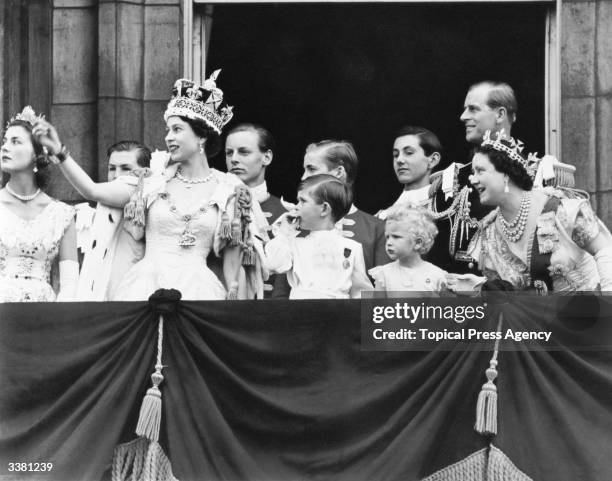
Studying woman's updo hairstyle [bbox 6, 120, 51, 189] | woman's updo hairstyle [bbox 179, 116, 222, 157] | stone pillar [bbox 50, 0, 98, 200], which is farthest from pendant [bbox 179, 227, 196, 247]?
stone pillar [bbox 50, 0, 98, 200]

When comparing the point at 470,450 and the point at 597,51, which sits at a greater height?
the point at 597,51

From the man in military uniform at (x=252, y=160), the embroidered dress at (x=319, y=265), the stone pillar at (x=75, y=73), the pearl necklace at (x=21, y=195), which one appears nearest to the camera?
the embroidered dress at (x=319, y=265)

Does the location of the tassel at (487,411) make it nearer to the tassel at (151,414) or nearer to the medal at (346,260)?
the medal at (346,260)

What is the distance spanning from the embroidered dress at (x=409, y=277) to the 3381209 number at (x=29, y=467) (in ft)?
7.97

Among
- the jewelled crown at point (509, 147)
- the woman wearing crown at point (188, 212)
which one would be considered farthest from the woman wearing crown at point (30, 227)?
the jewelled crown at point (509, 147)

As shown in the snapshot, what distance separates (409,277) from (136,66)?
3.92m

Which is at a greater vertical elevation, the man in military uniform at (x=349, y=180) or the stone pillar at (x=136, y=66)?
the stone pillar at (x=136, y=66)

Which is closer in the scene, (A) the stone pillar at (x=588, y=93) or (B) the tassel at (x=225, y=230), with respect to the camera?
(B) the tassel at (x=225, y=230)

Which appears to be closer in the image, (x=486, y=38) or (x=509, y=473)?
(x=509, y=473)

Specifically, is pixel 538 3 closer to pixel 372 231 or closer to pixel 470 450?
pixel 372 231

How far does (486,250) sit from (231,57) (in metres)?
4.06

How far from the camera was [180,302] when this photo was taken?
43.5 feet

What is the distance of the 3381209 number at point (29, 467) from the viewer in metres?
13.2

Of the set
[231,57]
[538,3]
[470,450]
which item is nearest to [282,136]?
[231,57]
